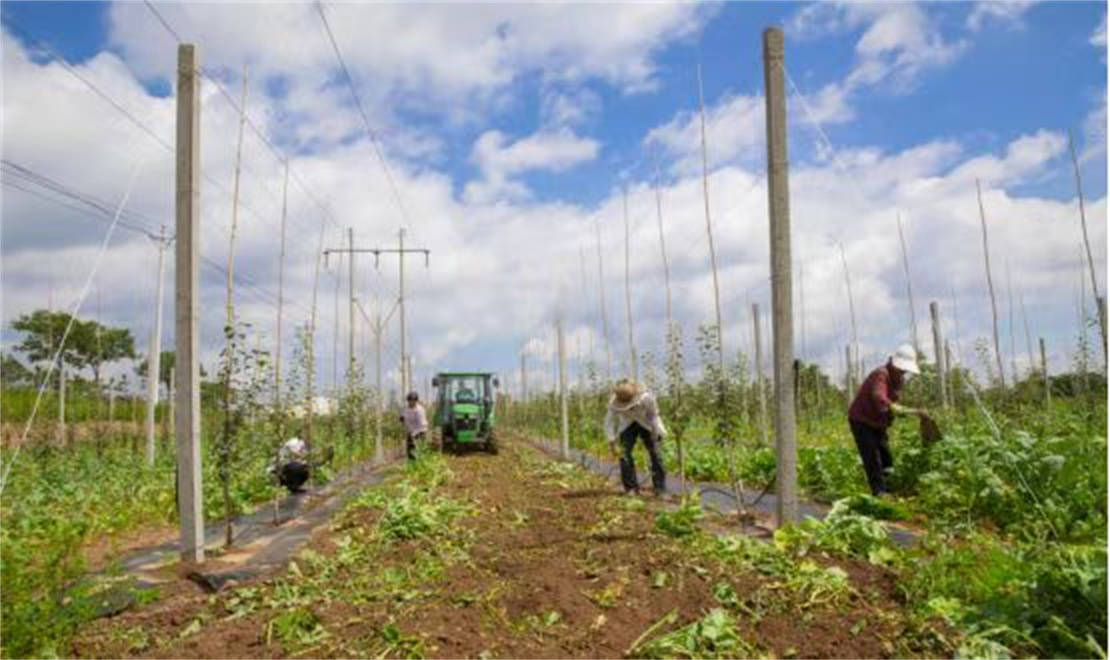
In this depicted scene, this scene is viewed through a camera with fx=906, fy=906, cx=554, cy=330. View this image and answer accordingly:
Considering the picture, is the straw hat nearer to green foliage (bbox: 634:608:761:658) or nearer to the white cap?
the white cap

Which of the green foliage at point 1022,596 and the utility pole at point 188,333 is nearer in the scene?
the green foliage at point 1022,596

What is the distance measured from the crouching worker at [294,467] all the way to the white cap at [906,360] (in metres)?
9.38

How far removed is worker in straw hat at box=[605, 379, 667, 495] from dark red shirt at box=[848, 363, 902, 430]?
102 inches

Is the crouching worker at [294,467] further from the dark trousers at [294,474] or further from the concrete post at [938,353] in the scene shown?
the concrete post at [938,353]

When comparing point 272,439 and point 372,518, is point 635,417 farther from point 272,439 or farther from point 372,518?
→ point 272,439

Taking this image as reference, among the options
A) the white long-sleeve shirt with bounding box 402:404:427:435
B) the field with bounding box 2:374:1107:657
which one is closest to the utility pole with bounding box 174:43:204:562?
the field with bounding box 2:374:1107:657

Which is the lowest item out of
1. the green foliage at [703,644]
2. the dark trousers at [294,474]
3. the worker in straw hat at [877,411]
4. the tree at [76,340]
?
the green foliage at [703,644]

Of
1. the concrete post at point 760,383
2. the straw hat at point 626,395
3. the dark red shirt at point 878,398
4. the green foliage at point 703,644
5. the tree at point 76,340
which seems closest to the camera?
the green foliage at point 703,644

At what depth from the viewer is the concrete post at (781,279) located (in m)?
8.19

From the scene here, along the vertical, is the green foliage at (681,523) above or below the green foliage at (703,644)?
above

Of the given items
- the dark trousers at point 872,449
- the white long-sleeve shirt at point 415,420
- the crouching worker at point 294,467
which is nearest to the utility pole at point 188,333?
the crouching worker at point 294,467

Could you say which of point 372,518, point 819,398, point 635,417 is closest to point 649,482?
point 635,417

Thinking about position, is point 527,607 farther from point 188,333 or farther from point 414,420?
point 414,420

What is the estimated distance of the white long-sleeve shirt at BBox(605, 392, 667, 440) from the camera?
1195 centimetres
